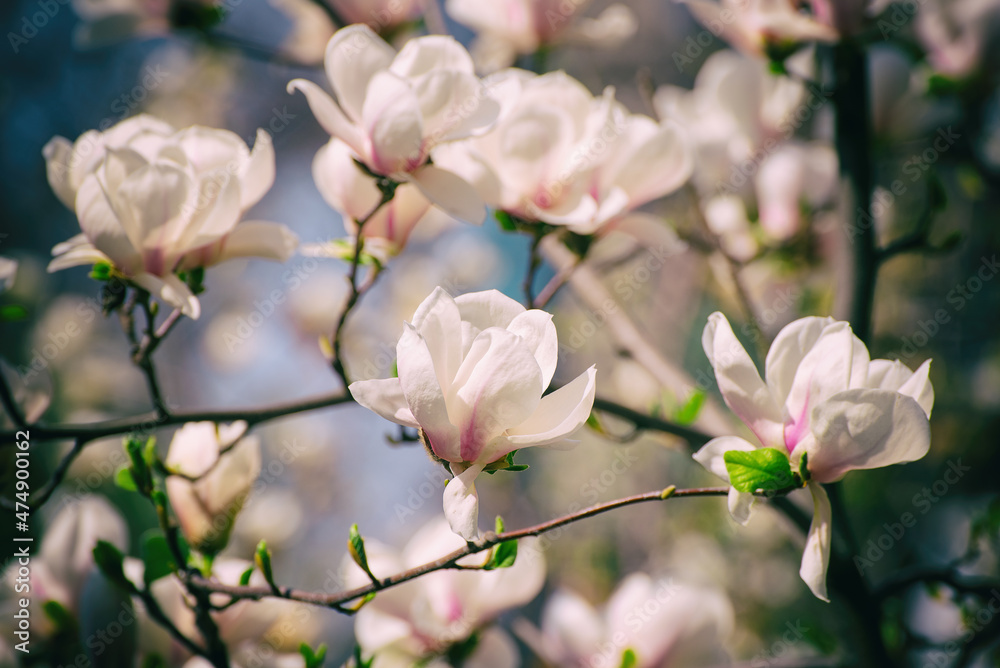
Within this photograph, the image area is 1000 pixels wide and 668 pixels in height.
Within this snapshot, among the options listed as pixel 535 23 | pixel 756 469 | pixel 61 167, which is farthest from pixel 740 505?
pixel 535 23

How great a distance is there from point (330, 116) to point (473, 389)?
26 cm

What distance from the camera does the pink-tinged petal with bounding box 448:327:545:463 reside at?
1.32ft

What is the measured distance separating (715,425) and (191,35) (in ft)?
2.98

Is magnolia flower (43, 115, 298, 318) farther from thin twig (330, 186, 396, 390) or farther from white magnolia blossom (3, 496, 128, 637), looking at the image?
white magnolia blossom (3, 496, 128, 637)

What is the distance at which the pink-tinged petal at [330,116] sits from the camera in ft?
1.69

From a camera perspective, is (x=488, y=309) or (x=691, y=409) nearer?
(x=488, y=309)

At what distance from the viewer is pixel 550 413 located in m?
0.44

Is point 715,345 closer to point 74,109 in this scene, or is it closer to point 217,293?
point 217,293

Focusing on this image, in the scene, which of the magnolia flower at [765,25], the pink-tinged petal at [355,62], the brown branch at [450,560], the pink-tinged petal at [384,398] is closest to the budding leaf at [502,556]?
the brown branch at [450,560]

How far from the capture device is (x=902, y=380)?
0.45 m

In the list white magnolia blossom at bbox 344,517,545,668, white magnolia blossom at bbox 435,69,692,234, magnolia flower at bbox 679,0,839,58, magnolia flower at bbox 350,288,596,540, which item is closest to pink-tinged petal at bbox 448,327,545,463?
magnolia flower at bbox 350,288,596,540

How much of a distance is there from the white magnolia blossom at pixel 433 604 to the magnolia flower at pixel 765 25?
0.66 m

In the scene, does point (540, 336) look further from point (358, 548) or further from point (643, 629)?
point (643, 629)

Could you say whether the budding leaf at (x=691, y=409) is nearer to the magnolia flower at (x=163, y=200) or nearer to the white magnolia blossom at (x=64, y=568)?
the magnolia flower at (x=163, y=200)
